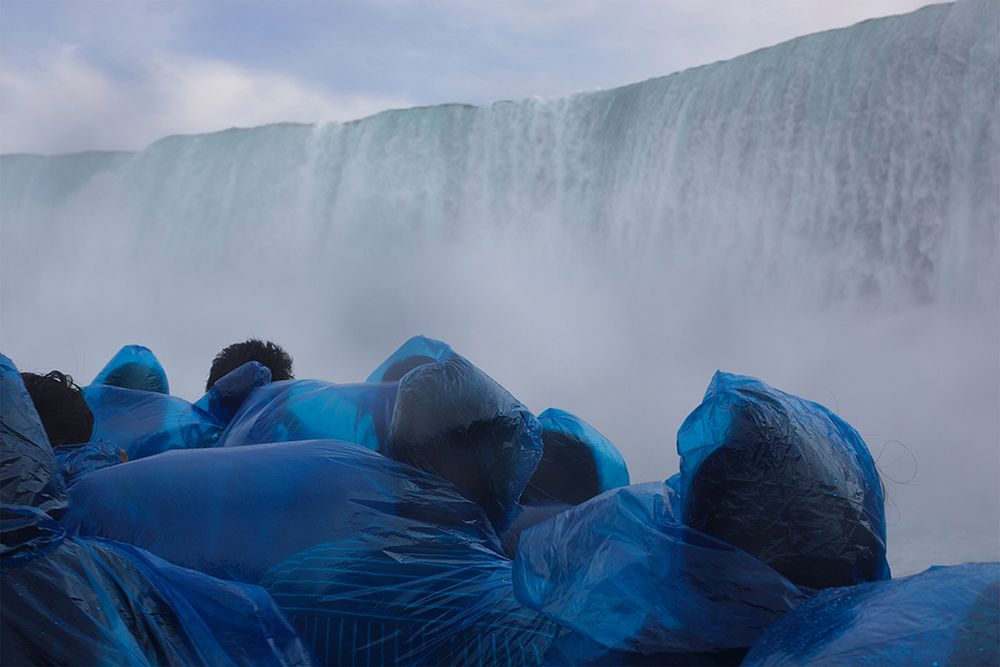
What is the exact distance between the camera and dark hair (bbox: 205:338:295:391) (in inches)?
109

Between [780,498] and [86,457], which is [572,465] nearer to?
[780,498]

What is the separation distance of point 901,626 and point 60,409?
60.4 inches

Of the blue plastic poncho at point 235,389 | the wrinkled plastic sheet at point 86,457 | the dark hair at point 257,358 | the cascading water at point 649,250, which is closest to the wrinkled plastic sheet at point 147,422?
the blue plastic poncho at point 235,389

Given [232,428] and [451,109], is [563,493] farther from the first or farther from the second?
[451,109]

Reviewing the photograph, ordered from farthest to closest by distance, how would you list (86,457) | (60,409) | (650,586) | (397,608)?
1. (60,409)
2. (86,457)
3. (397,608)
4. (650,586)

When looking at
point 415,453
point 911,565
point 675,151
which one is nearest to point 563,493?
point 415,453

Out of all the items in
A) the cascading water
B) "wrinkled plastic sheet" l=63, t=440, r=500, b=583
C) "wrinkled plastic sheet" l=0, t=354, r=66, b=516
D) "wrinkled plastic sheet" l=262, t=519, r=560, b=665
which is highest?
the cascading water

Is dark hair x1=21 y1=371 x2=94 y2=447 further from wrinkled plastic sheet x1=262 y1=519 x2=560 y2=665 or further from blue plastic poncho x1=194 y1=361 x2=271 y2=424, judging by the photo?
wrinkled plastic sheet x1=262 y1=519 x2=560 y2=665

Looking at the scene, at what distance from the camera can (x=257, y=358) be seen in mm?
2799

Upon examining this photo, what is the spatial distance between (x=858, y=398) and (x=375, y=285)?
21.4ft

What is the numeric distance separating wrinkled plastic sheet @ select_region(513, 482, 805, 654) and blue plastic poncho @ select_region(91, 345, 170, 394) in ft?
6.91

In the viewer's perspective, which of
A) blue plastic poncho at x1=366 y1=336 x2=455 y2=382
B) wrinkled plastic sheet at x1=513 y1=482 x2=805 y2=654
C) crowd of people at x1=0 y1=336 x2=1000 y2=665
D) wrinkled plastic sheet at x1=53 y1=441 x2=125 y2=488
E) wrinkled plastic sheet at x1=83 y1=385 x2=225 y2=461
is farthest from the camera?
wrinkled plastic sheet at x1=83 y1=385 x2=225 y2=461

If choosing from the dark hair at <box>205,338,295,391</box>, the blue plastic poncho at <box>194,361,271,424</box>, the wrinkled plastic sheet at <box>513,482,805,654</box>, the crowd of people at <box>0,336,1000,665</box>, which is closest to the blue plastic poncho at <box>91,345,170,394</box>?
the dark hair at <box>205,338,295,391</box>

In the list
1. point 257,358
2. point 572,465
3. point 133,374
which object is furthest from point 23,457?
point 133,374
